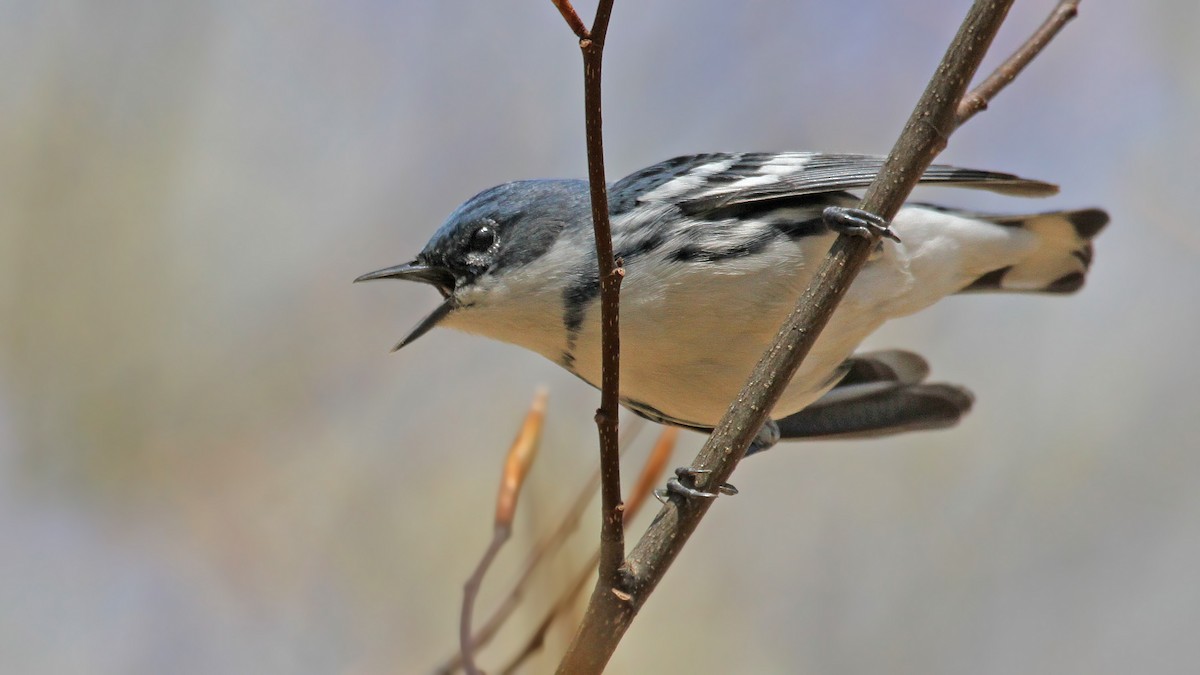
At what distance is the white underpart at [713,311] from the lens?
2.35 metres

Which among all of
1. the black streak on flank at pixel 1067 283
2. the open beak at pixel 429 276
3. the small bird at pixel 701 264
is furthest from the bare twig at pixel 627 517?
the black streak on flank at pixel 1067 283

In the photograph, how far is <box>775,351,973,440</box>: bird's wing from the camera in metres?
2.99

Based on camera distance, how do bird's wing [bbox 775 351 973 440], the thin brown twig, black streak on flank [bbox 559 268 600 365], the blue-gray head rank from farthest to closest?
1. bird's wing [bbox 775 351 973 440]
2. the blue-gray head
3. black streak on flank [bbox 559 268 600 365]
4. the thin brown twig

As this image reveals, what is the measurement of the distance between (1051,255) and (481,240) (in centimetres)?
161

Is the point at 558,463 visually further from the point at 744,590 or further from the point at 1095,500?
the point at 1095,500

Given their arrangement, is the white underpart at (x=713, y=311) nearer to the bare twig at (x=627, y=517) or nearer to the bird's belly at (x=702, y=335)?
the bird's belly at (x=702, y=335)

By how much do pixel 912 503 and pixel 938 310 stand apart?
0.91 m

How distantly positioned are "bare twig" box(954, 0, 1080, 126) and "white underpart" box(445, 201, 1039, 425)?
544mm

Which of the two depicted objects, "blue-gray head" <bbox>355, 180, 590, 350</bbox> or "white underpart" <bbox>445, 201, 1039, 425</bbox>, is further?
"blue-gray head" <bbox>355, 180, 590, 350</bbox>

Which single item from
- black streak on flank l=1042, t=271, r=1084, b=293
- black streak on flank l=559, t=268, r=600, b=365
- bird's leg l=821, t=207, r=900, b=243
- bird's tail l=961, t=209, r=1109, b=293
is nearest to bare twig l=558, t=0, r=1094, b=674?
bird's leg l=821, t=207, r=900, b=243

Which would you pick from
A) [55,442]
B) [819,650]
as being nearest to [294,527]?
[55,442]

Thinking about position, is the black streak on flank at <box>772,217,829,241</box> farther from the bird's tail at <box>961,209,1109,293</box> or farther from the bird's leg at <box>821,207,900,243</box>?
the bird's tail at <box>961,209,1109,293</box>

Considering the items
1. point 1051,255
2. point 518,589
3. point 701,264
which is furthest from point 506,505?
point 1051,255

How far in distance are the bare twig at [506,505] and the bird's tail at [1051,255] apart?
1462mm
